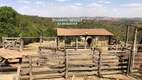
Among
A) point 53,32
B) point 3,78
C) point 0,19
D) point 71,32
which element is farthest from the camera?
point 53,32

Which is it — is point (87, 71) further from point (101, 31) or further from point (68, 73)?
point (101, 31)

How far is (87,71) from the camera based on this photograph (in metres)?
12.1

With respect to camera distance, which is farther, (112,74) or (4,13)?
(4,13)

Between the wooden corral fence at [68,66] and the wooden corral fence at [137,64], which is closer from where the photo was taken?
the wooden corral fence at [68,66]

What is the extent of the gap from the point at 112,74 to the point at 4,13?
1103 inches

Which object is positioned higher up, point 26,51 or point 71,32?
point 71,32

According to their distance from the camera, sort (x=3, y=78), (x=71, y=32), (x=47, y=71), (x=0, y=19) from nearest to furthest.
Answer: (x=3, y=78), (x=47, y=71), (x=71, y=32), (x=0, y=19)

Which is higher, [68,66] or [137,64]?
[68,66]

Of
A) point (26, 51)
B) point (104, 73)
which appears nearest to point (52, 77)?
point (104, 73)

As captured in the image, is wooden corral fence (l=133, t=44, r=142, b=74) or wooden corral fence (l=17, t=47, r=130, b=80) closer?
wooden corral fence (l=17, t=47, r=130, b=80)

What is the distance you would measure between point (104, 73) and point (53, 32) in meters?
42.3

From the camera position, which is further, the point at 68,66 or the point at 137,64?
the point at 137,64

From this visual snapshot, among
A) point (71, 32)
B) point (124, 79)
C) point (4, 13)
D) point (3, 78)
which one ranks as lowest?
point (124, 79)

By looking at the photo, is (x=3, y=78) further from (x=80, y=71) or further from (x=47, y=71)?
(x=80, y=71)
